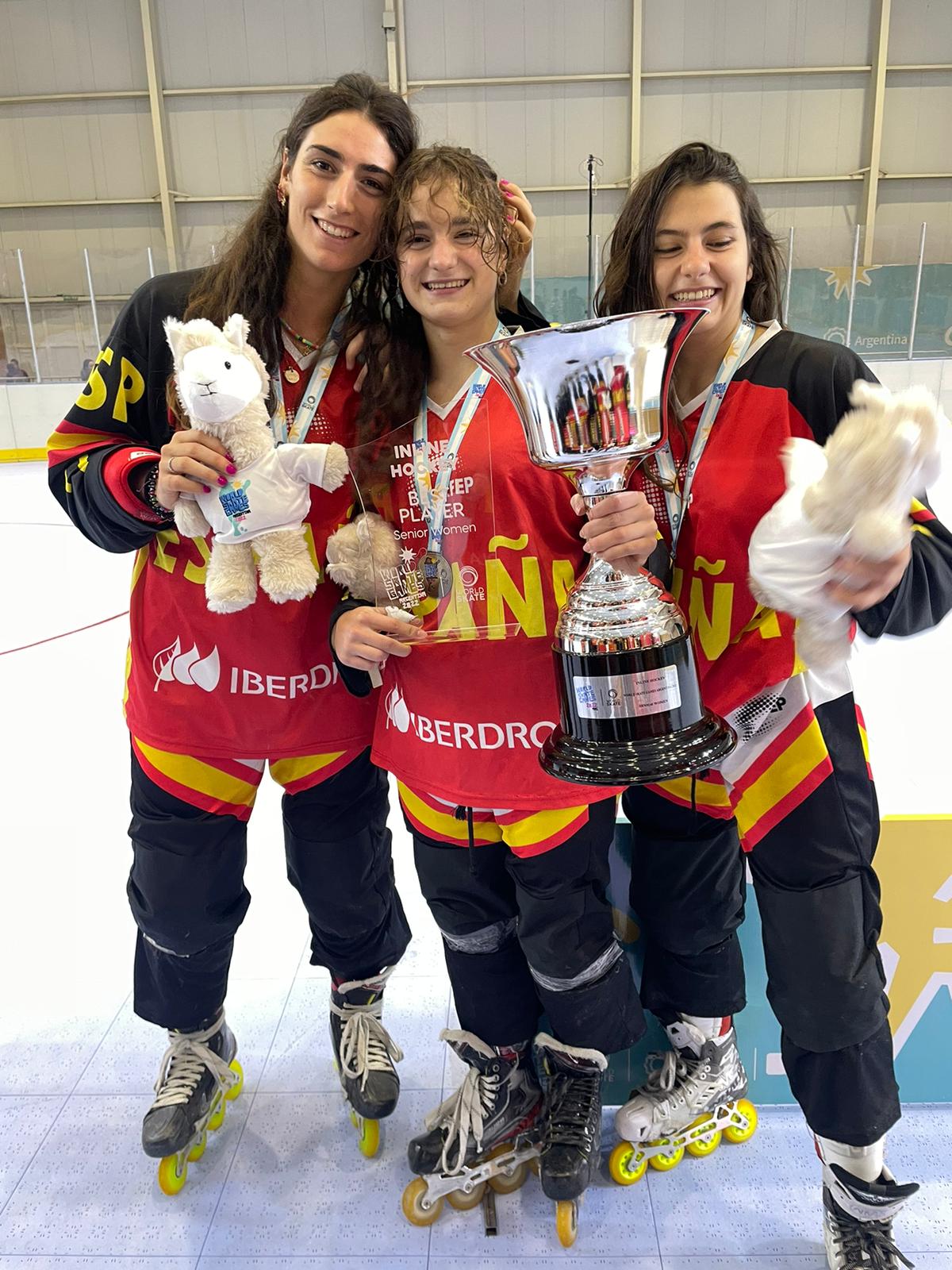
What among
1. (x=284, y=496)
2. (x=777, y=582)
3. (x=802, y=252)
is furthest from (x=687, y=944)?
(x=802, y=252)

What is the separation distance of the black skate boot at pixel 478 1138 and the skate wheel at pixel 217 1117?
1.27 feet

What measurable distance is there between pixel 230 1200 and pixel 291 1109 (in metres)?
0.21

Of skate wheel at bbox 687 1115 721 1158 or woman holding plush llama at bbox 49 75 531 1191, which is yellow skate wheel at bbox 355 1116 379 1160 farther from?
skate wheel at bbox 687 1115 721 1158

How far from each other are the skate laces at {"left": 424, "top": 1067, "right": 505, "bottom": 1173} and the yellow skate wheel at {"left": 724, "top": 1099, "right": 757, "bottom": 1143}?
1.41 feet

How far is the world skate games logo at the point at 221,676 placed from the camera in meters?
1.50

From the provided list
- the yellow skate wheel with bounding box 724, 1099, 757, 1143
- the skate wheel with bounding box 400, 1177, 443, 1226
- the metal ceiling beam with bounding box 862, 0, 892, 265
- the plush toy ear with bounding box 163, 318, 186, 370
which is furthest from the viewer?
the metal ceiling beam with bounding box 862, 0, 892, 265

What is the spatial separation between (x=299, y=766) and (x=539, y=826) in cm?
49

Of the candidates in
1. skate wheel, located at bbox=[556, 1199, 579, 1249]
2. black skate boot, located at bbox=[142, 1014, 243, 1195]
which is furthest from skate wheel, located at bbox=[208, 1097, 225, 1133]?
skate wheel, located at bbox=[556, 1199, 579, 1249]

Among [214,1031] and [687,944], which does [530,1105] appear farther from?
[214,1031]

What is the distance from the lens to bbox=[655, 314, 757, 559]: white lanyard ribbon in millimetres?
1225

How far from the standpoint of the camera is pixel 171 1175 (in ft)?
5.31

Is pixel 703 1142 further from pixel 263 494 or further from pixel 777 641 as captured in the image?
pixel 263 494

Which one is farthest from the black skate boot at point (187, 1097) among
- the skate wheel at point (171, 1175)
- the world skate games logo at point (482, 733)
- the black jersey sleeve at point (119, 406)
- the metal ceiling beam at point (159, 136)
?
the metal ceiling beam at point (159, 136)

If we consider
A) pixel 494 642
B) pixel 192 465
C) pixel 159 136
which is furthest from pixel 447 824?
pixel 159 136
